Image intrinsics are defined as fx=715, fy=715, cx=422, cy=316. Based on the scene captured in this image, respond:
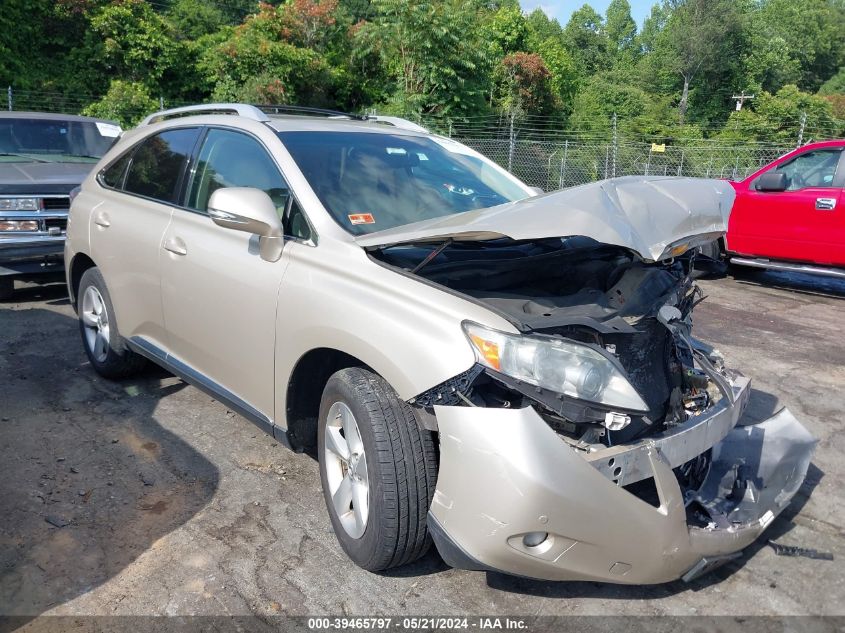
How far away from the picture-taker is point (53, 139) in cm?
830

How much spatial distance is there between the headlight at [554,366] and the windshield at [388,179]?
99 centimetres

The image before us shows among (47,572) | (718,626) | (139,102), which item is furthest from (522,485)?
(139,102)

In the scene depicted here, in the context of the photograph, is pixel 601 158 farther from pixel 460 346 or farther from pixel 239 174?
pixel 460 346

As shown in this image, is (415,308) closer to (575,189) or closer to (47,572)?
(575,189)

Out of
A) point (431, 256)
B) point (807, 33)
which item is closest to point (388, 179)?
point (431, 256)

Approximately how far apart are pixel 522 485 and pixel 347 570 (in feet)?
3.33

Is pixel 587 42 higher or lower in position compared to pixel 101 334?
higher

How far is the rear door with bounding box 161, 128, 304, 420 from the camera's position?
321 cm

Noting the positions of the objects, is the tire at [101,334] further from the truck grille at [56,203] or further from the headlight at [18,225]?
the truck grille at [56,203]

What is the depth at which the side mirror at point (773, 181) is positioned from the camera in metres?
7.89

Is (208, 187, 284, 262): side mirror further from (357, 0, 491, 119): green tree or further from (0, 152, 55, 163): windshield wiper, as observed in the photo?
(357, 0, 491, 119): green tree

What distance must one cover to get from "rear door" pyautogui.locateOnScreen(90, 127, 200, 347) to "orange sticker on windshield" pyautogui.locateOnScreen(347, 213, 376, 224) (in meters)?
1.30

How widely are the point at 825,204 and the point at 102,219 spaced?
281 inches

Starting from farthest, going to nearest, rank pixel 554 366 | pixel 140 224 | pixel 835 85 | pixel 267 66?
pixel 835 85, pixel 267 66, pixel 140 224, pixel 554 366
